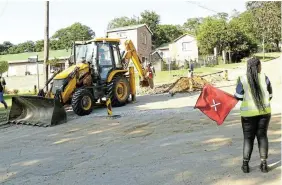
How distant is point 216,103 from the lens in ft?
22.3

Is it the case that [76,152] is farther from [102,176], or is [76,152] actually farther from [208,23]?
[208,23]

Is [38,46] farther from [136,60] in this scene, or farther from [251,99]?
[251,99]

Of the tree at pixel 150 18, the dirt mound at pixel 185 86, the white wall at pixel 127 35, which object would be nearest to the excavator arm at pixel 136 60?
the dirt mound at pixel 185 86

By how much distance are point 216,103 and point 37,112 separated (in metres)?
7.65

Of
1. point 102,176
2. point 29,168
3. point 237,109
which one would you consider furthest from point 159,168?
point 237,109

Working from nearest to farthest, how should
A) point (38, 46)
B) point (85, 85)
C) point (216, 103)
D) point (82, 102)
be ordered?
point (216, 103) → point (82, 102) → point (85, 85) → point (38, 46)

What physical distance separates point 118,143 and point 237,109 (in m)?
5.36

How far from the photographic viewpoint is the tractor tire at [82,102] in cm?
1299

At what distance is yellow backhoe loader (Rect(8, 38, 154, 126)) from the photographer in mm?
12258

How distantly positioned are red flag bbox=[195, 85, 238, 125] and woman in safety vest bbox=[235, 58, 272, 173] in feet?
2.92

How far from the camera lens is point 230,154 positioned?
682 centimetres

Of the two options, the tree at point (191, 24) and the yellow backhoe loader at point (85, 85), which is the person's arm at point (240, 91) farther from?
the tree at point (191, 24)

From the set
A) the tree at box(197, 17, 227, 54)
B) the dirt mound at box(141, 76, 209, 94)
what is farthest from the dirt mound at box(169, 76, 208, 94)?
the tree at box(197, 17, 227, 54)

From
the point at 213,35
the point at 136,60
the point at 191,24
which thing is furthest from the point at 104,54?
the point at 191,24
